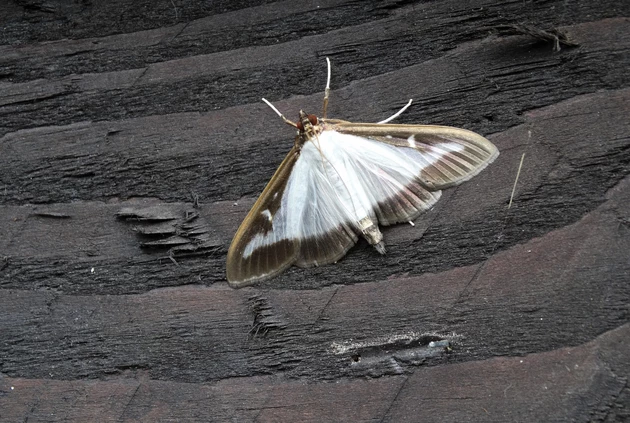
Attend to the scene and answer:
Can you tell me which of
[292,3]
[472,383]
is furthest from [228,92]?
[472,383]

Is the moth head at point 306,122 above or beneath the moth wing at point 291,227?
above

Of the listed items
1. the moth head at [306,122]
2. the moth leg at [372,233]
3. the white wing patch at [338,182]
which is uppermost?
the moth head at [306,122]

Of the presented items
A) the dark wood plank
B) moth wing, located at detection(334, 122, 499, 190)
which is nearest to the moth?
moth wing, located at detection(334, 122, 499, 190)

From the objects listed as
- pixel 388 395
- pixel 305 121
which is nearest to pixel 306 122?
pixel 305 121

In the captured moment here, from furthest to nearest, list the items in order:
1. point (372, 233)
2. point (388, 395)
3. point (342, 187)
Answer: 1. point (342, 187)
2. point (372, 233)
3. point (388, 395)

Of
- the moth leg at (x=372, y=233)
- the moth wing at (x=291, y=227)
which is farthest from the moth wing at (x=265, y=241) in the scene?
the moth leg at (x=372, y=233)

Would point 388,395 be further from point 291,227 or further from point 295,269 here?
point 291,227

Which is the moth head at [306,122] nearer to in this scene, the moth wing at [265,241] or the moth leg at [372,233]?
the moth wing at [265,241]

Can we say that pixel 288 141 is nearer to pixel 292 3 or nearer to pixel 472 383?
pixel 292 3

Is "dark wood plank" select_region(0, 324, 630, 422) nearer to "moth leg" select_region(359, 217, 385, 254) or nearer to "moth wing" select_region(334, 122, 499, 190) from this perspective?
"moth leg" select_region(359, 217, 385, 254)
